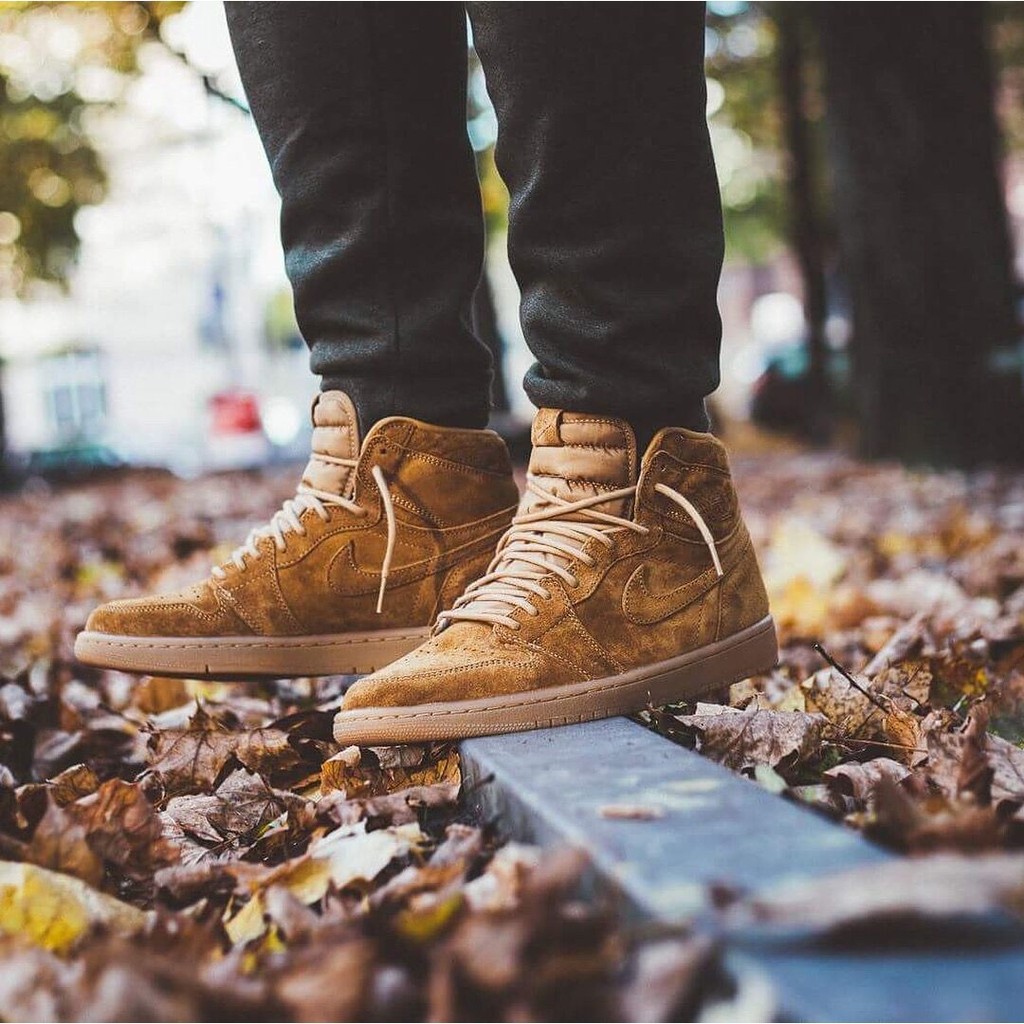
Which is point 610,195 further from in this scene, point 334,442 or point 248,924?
point 248,924

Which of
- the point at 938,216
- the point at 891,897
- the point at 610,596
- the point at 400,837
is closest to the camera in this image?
the point at 891,897

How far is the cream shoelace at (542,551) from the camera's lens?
1.55 metres

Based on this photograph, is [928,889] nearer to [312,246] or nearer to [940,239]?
[312,246]

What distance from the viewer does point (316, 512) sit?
186 centimetres

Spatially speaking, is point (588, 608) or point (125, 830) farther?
point (588, 608)

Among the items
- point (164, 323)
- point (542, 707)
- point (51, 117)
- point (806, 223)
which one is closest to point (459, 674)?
point (542, 707)

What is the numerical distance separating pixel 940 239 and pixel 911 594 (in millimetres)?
5199

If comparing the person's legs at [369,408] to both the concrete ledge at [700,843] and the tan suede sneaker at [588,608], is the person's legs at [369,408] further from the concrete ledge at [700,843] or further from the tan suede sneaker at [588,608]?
the concrete ledge at [700,843]

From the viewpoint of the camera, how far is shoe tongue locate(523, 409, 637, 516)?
5.24 feet

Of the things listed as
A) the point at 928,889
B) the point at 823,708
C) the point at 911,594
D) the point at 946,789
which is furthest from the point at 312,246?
the point at 911,594

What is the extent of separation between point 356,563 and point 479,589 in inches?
12.1

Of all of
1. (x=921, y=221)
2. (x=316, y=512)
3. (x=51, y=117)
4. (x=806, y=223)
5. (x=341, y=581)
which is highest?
(x=51, y=117)

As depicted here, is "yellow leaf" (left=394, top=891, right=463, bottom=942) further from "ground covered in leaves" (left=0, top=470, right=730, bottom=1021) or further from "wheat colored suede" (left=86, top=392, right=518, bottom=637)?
"wheat colored suede" (left=86, top=392, right=518, bottom=637)

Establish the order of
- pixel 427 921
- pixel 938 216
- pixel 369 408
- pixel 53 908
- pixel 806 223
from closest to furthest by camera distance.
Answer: pixel 427 921 < pixel 53 908 < pixel 369 408 < pixel 938 216 < pixel 806 223
